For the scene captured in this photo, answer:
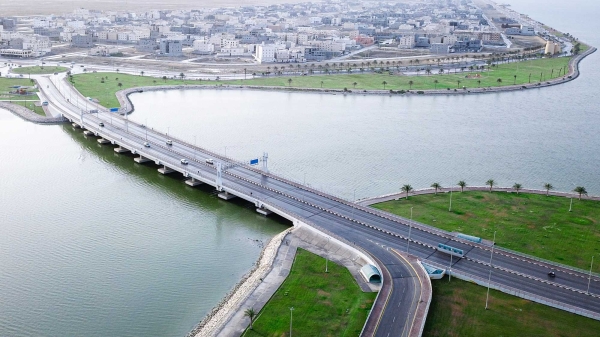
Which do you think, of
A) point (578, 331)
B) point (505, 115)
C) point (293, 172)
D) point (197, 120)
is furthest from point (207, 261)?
point (505, 115)

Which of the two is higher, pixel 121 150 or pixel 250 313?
pixel 121 150

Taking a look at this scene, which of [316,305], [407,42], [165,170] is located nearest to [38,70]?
[165,170]

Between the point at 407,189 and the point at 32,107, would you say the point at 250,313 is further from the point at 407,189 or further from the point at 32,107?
the point at 32,107

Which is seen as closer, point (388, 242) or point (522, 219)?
point (388, 242)

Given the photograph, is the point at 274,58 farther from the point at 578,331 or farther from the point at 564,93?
the point at 578,331

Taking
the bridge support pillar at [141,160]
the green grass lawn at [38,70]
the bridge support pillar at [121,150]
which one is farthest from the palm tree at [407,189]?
the green grass lawn at [38,70]

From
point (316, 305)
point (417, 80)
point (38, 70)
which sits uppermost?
point (417, 80)
